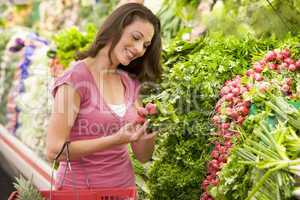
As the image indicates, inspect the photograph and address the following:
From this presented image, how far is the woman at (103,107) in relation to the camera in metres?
2.49

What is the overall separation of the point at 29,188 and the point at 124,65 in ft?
2.66

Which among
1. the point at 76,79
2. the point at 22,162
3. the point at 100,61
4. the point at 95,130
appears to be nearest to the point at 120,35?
the point at 100,61

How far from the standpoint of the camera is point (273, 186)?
1.87 metres

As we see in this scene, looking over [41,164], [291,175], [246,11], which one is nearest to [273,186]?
[291,175]

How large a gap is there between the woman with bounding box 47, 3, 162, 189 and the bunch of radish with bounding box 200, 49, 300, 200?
1.00 feet

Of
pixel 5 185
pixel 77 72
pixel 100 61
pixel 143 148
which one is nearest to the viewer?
pixel 77 72

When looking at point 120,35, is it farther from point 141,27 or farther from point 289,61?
point 289,61

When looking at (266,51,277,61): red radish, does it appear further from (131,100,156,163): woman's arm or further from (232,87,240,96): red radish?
(131,100,156,163): woman's arm

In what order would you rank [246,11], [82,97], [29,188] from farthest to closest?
[246,11] → [82,97] → [29,188]

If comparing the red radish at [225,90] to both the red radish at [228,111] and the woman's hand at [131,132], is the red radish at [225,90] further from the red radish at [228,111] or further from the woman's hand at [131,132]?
the woman's hand at [131,132]

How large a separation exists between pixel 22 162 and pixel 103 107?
2.65 meters

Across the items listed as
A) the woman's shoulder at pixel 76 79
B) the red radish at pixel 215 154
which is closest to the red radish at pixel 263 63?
the red radish at pixel 215 154

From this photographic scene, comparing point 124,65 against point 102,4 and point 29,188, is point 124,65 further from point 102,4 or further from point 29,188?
point 102,4

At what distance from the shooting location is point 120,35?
257 centimetres
